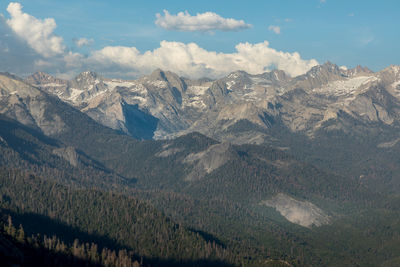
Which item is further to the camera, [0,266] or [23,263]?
[23,263]

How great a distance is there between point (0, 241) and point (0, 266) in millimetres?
20759

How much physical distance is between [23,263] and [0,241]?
13.3 m

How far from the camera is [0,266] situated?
168m

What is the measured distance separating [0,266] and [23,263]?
1101 inches

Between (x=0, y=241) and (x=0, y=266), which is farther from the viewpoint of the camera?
(x=0, y=241)

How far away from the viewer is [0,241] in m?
187

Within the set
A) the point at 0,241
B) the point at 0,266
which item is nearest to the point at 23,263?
the point at 0,241

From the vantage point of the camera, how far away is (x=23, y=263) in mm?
194875

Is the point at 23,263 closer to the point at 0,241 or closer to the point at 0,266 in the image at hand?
the point at 0,241
